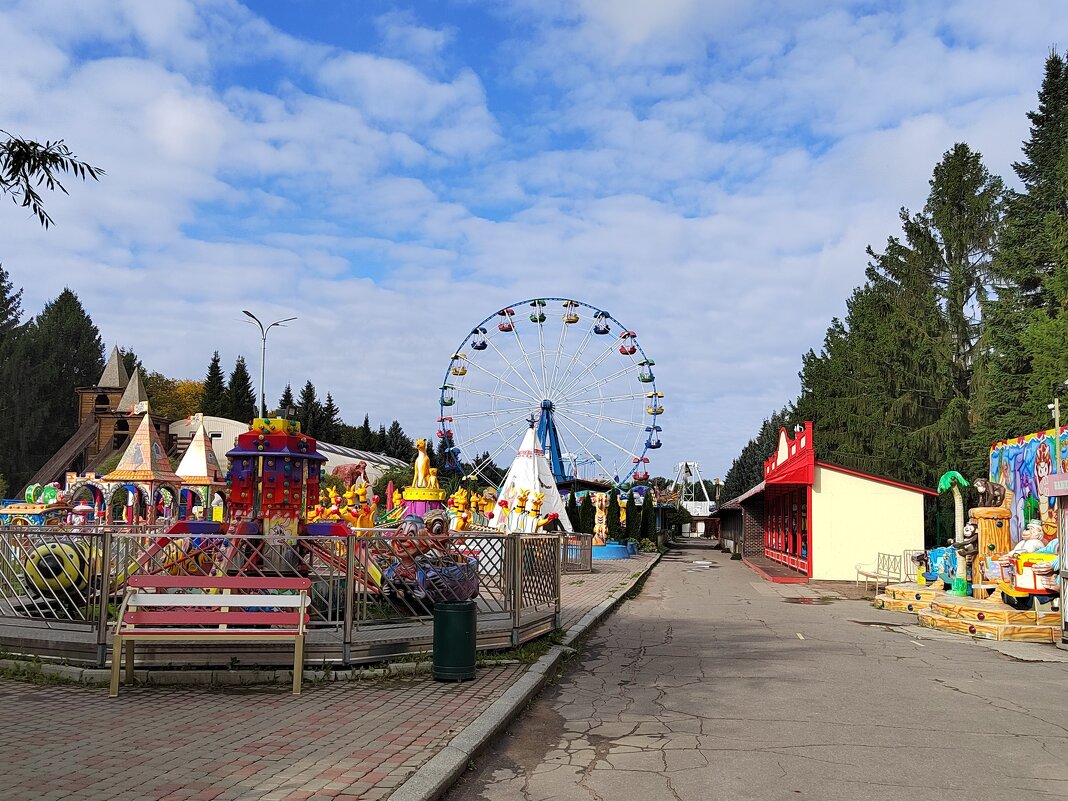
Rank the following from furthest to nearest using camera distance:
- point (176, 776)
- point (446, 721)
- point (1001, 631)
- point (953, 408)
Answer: point (953, 408) → point (1001, 631) → point (446, 721) → point (176, 776)

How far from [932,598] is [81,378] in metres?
88.6

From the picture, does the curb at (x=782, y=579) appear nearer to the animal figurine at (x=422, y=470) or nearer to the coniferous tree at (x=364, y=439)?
the animal figurine at (x=422, y=470)

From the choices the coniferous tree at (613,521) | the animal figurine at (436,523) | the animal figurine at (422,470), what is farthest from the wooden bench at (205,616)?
the coniferous tree at (613,521)

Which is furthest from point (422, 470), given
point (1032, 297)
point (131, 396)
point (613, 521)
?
point (131, 396)

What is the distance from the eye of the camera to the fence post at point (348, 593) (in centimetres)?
913

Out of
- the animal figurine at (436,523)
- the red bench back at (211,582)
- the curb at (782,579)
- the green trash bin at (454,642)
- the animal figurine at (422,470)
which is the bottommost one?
the curb at (782,579)

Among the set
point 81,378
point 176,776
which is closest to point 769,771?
point 176,776

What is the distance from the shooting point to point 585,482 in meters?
59.8

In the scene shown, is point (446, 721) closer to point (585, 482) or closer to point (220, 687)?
point (220, 687)

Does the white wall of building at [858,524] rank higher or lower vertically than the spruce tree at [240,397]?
lower

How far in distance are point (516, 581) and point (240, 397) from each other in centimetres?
10327

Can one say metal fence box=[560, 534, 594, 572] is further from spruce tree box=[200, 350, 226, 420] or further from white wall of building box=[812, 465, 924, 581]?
spruce tree box=[200, 350, 226, 420]

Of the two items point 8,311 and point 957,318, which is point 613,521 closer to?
point 957,318

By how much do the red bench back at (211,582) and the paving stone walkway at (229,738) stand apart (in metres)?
0.98
